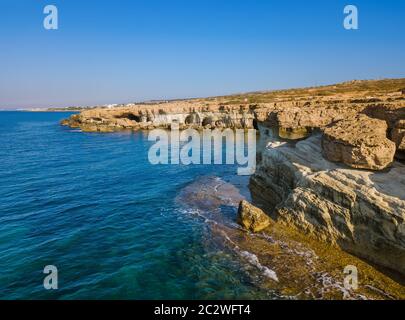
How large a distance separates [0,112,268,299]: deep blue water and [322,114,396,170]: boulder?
347 inches

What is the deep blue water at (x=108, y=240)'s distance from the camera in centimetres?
1478

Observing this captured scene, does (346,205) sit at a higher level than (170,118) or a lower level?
lower

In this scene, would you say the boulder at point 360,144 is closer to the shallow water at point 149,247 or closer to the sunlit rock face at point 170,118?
the shallow water at point 149,247

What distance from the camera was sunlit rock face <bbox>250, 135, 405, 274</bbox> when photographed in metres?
14.9

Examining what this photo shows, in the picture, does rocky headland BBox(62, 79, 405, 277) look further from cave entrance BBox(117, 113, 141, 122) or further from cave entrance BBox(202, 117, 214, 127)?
cave entrance BBox(117, 113, 141, 122)

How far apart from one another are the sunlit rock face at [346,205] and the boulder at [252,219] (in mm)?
998

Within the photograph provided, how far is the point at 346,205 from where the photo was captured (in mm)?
16719

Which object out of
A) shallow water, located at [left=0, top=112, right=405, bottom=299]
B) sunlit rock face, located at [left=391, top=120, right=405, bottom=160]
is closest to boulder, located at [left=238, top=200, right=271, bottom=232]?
shallow water, located at [left=0, top=112, right=405, bottom=299]

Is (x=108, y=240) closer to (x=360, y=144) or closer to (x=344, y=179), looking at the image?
(x=344, y=179)

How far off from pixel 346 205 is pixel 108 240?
1427 centimetres

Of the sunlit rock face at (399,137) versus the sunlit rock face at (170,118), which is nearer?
the sunlit rock face at (399,137)

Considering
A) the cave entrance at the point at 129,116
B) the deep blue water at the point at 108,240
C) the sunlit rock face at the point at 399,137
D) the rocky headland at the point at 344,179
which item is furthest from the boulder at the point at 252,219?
the cave entrance at the point at 129,116

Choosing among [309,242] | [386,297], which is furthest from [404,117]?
[386,297]

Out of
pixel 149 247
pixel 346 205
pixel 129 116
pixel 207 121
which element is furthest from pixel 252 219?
pixel 129 116
